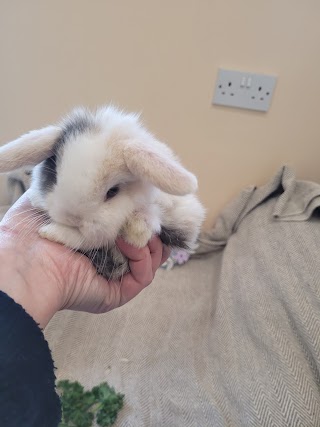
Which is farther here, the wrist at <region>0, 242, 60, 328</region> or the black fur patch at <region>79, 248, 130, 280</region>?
the black fur patch at <region>79, 248, 130, 280</region>

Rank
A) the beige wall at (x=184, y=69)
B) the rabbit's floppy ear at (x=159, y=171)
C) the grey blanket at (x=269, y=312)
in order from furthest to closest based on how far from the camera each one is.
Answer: the beige wall at (x=184, y=69) → the grey blanket at (x=269, y=312) → the rabbit's floppy ear at (x=159, y=171)

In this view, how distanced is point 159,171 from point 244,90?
90 centimetres

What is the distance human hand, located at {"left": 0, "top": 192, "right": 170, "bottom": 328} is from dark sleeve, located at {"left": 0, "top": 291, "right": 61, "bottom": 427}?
4.2 inches

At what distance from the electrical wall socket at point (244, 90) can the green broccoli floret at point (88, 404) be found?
1.09 metres

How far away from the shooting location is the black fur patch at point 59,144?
0.64 metres

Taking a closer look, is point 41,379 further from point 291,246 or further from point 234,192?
point 234,192

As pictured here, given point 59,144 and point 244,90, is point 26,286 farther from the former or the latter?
point 244,90

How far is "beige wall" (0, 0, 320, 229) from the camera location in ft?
3.98

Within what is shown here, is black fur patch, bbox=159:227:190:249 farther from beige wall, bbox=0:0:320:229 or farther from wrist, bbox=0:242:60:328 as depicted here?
beige wall, bbox=0:0:320:229

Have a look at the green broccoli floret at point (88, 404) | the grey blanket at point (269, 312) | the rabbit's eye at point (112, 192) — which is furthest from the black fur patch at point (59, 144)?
the grey blanket at point (269, 312)

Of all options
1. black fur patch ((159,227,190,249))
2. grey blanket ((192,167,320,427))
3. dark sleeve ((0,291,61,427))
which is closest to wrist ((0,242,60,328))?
dark sleeve ((0,291,61,427))

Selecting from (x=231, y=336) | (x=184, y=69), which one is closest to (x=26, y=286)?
(x=231, y=336)

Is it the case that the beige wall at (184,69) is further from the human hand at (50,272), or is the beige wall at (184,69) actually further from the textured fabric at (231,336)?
the human hand at (50,272)

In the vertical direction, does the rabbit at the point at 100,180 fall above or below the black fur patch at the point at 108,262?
above
